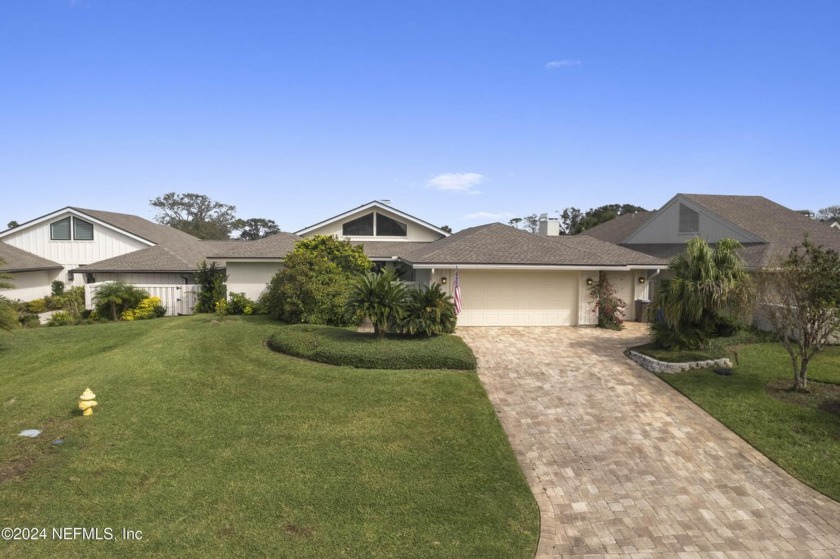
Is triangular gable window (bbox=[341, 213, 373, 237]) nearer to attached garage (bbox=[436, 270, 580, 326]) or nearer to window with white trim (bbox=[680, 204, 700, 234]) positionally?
attached garage (bbox=[436, 270, 580, 326])

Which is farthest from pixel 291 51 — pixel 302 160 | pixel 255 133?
pixel 302 160

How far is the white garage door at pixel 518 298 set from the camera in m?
17.6

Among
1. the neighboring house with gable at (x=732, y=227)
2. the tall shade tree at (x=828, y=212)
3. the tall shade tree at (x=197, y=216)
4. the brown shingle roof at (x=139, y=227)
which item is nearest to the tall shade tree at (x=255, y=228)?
the tall shade tree at (x=197, y=216)

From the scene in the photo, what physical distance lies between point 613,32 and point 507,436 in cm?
1505

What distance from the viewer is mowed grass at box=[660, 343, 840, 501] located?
24.9ft

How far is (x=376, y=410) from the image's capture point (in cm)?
929

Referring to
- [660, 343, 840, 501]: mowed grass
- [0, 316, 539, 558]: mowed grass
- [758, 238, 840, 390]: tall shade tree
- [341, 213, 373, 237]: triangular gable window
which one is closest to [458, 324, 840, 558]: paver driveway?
[660, 343, 840, 501]: mowed grass

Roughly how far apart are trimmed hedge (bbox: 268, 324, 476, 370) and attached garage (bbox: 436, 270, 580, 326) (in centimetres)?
358

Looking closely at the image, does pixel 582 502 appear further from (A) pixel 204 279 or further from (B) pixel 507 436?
(A) pixel 204 279

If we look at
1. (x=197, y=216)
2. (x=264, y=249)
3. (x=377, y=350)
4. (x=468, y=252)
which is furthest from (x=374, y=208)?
(x=197, y=216)

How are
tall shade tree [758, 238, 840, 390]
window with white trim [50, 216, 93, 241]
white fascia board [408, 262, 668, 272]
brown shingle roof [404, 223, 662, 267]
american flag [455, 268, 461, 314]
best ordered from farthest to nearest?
1. window with white trim [50, 216, 93, 241]
2. brown shingle roof [404, 223, 662, 267]
3. white fascia board [408, 262, 668, 272]
4. american flag [455, 268, 461, 314]
5. tall shade tree [758, 238, 840, 390]

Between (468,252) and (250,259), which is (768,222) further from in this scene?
(250,259)

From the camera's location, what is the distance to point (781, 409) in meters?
9.38

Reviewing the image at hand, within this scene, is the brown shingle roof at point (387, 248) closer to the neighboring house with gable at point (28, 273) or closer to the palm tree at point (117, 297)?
the palm tree at point (117, 297)
